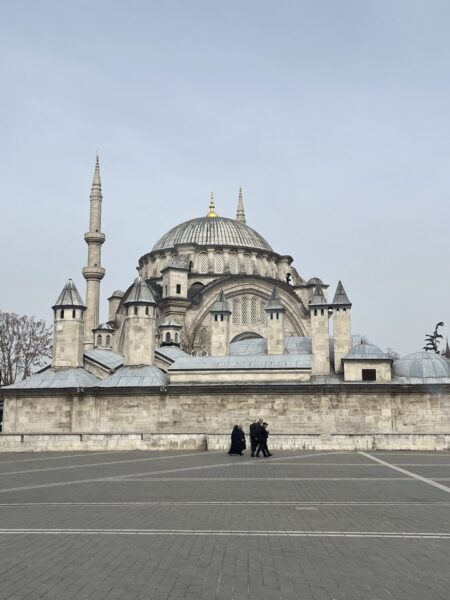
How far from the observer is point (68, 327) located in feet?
88.7

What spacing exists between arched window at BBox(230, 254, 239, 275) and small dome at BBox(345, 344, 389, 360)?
75.4ft

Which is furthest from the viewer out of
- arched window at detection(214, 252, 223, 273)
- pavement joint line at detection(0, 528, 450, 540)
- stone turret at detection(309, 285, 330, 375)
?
arched window at detection(214, 252, 223, 273)

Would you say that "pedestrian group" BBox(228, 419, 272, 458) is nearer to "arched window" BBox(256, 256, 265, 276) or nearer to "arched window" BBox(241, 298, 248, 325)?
"arched window" BBox(241, 298, 248, 325)

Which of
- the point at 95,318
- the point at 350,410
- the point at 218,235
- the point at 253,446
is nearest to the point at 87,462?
the point at 253,446

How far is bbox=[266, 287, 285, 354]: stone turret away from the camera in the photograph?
94.9 feet

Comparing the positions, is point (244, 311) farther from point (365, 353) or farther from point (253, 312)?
point (365, 353)

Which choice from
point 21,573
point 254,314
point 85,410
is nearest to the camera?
point 21,573

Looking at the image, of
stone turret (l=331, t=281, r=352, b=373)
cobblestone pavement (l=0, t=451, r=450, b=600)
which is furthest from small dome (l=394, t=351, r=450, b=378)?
cobblestone pavement (l=0, t=451, r=450, b=600)

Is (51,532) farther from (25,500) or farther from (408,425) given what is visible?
(408,425)

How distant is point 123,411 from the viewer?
2480cm

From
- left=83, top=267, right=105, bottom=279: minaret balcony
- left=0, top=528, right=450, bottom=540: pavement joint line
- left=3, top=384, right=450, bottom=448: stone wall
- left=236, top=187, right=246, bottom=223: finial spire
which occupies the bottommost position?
left=0, top=528, right=450, bottom=540: pavement joint line

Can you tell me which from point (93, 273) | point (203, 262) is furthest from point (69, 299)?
point (203, 262)

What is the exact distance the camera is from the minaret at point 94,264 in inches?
1659

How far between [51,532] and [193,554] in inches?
78.9
